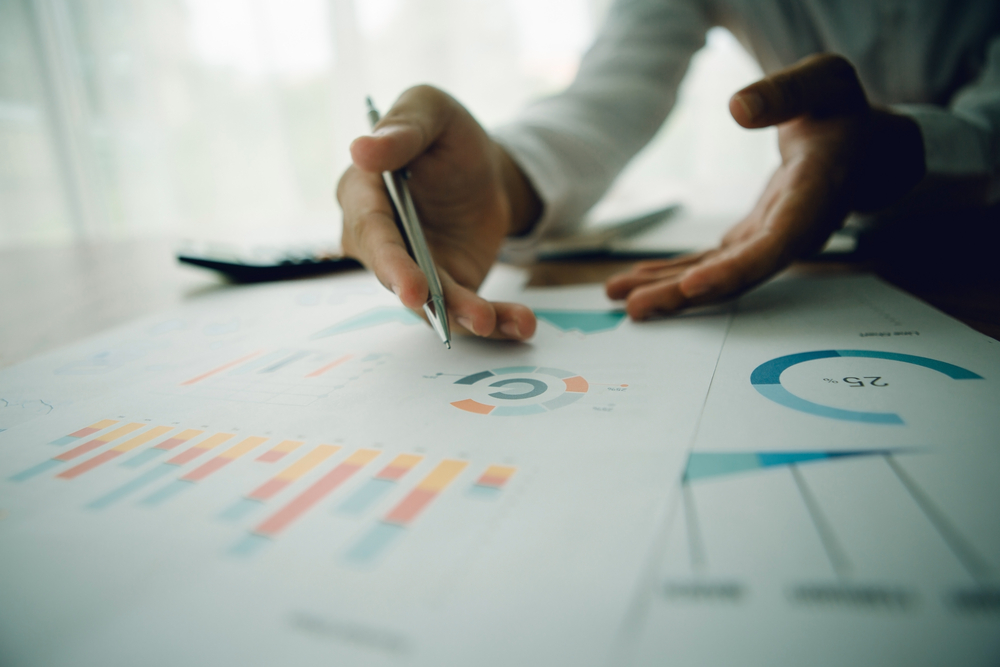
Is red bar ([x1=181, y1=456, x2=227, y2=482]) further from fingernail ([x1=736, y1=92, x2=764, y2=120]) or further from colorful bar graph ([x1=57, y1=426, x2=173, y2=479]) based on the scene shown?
fingernail ([x1=736, y1=92, x2=764, y2=120])

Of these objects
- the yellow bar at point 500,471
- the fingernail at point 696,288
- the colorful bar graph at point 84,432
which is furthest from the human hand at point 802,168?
the colorful bar graph at point 84,432

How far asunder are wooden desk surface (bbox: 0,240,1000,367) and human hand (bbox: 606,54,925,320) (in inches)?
3.4

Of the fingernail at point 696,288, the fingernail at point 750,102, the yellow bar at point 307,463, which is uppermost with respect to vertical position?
the fingernail at point 750,102

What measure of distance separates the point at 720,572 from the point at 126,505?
0.21m

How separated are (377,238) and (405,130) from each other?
0.08m

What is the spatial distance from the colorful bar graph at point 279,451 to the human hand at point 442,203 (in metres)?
0.12

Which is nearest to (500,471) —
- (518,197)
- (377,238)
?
(377,238)

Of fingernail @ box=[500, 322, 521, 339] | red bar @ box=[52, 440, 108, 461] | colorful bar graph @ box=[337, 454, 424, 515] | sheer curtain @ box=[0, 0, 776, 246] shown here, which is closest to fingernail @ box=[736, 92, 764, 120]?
fingernail @ box=[500, 322, 521, 339]

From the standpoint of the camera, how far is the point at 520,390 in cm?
29

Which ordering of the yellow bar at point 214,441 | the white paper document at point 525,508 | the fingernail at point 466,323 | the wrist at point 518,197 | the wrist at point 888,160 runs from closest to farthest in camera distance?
the white paper document at point 525,508
the yellow bar at point 214,441
the fingernail at point 466,323
the wrist at point 888,160
the wrist at point 518,197

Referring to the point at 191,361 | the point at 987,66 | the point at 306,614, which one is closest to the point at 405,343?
the point at 191,361

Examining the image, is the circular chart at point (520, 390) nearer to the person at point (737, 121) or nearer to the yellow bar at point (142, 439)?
the person at point (737, 121)

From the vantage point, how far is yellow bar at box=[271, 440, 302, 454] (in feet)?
0.78

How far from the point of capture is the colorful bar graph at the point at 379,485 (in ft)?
0.64
